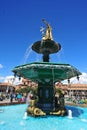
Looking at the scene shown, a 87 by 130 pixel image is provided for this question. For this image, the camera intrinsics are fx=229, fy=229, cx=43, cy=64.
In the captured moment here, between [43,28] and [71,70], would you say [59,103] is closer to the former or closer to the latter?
[71,70]

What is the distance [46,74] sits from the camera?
615 inches

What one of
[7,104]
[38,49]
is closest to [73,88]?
[7,104]

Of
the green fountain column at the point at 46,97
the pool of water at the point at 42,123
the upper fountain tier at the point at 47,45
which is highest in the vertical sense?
the upper fountain tier at the point at 47,45

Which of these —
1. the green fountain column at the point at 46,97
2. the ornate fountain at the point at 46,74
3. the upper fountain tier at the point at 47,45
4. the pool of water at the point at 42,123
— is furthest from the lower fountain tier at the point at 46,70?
the pool of water at the point at 42,123

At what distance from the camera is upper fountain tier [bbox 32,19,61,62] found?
1686cm

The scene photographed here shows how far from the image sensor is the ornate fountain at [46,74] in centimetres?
1423

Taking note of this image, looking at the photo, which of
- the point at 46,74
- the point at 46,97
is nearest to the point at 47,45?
the point at 46,74

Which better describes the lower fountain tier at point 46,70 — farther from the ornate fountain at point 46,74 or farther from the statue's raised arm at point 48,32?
the statue's raised arm at point 48,32

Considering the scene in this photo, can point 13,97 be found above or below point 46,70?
below

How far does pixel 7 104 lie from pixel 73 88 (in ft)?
187

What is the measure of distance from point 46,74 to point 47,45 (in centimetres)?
253

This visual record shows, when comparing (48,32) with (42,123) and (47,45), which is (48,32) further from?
(42,123)

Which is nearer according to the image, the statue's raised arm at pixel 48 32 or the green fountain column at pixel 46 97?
the green fountain column at pixel 46 97

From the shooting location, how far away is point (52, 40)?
16.9m
